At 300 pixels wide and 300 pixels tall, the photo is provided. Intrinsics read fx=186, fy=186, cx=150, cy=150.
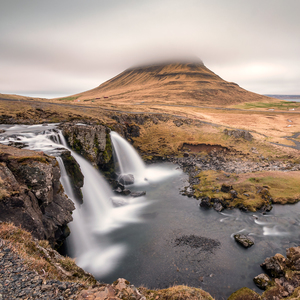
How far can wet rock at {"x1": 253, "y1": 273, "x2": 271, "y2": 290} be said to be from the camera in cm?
1291

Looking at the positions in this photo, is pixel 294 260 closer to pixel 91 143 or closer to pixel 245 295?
pixel 245 295

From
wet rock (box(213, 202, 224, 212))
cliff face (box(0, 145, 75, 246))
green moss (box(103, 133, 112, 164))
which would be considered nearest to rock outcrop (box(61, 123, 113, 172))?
green moss (box(103, 133, 112, 164))

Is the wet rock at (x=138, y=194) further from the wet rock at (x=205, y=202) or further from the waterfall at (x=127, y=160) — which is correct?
the wet rock at (x=205, y=202)

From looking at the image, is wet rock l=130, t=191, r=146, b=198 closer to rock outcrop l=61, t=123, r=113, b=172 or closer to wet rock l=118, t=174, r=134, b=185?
wet rock l=118, t=174, r=134, b=185

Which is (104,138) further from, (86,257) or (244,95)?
(244,95)

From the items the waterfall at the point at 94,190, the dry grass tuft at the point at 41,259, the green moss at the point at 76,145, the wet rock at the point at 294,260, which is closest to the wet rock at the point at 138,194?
the waterfall at the point at 94,190

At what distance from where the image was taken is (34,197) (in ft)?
41.6

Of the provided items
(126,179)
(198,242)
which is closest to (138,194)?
(126,179)

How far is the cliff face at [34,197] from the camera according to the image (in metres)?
10.9

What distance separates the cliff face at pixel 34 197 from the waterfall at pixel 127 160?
59.0 feet


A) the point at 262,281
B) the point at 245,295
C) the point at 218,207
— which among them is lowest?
the point at 262,281

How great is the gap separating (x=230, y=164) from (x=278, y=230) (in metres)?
17.6

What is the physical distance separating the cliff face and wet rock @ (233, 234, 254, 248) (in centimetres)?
1512

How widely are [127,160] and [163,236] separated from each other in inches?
762
